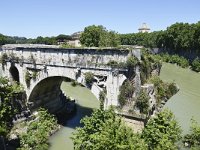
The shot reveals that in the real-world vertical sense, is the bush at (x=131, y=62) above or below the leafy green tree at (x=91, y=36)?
below

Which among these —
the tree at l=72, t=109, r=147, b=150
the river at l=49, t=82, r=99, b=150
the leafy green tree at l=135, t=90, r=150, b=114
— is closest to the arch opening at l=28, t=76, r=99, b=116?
the river at l=49, t=82, r=99, b=150

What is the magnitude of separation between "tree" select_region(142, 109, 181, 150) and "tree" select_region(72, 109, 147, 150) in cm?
76

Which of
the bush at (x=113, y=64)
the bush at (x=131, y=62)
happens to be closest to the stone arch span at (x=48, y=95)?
the bush at (x=113, y=64)

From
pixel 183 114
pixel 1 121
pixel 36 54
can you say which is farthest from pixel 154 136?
pixel 183 114

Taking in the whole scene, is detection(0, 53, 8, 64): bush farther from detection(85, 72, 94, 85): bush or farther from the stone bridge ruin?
detection(85, 72, 94, 85): bush

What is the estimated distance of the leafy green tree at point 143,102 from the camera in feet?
56.0

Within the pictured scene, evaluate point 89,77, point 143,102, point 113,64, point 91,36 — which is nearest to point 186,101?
point 143,102

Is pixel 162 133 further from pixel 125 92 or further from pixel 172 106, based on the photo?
pixel 172 106

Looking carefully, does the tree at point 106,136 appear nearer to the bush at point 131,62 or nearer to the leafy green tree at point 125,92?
the leafy green tree at point 125,92

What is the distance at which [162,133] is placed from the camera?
1359 centimetres

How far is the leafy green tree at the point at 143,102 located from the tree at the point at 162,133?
244 cm

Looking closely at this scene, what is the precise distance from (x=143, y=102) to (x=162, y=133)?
3.66 metres

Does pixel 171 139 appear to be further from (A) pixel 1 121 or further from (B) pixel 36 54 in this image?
(B) pixel 36 54

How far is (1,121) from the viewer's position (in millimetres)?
15820
